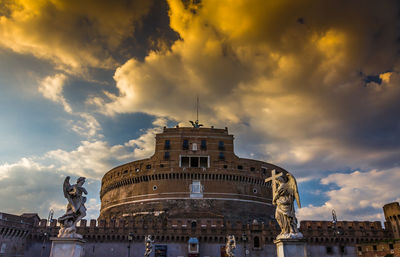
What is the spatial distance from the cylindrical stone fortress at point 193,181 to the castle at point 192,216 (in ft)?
0.57

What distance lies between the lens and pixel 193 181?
185 ft

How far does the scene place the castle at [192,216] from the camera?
45.2 m

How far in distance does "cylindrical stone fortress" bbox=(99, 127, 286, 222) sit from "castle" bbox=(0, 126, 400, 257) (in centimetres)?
17

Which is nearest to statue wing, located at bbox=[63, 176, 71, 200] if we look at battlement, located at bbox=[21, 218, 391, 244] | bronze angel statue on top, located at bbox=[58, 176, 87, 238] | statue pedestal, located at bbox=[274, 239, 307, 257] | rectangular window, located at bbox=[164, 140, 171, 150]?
bronze angel statue on top, located at bbox=[58, 176, 87, 238]

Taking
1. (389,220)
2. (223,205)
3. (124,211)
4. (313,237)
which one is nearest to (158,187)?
(124,211)

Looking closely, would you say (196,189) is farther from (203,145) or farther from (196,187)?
(203,145)

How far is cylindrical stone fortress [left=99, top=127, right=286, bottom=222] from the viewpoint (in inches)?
2167

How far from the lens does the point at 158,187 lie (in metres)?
56.8

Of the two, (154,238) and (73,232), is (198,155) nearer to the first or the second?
(154,238)

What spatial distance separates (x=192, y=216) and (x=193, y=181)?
8119 millimetres

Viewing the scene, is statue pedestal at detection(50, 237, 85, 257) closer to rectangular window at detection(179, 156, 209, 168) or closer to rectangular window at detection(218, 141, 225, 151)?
rectangular window at detection(179, 156, 209, 168)

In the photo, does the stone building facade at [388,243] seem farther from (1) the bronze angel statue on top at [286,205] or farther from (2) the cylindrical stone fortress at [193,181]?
(1) the bronze angel statue on top at [286,205]

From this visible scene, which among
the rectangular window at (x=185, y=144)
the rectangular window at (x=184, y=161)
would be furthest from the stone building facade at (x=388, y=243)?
the rectangular window at (x=185, y=144)

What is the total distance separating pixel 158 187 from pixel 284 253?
156 feet
